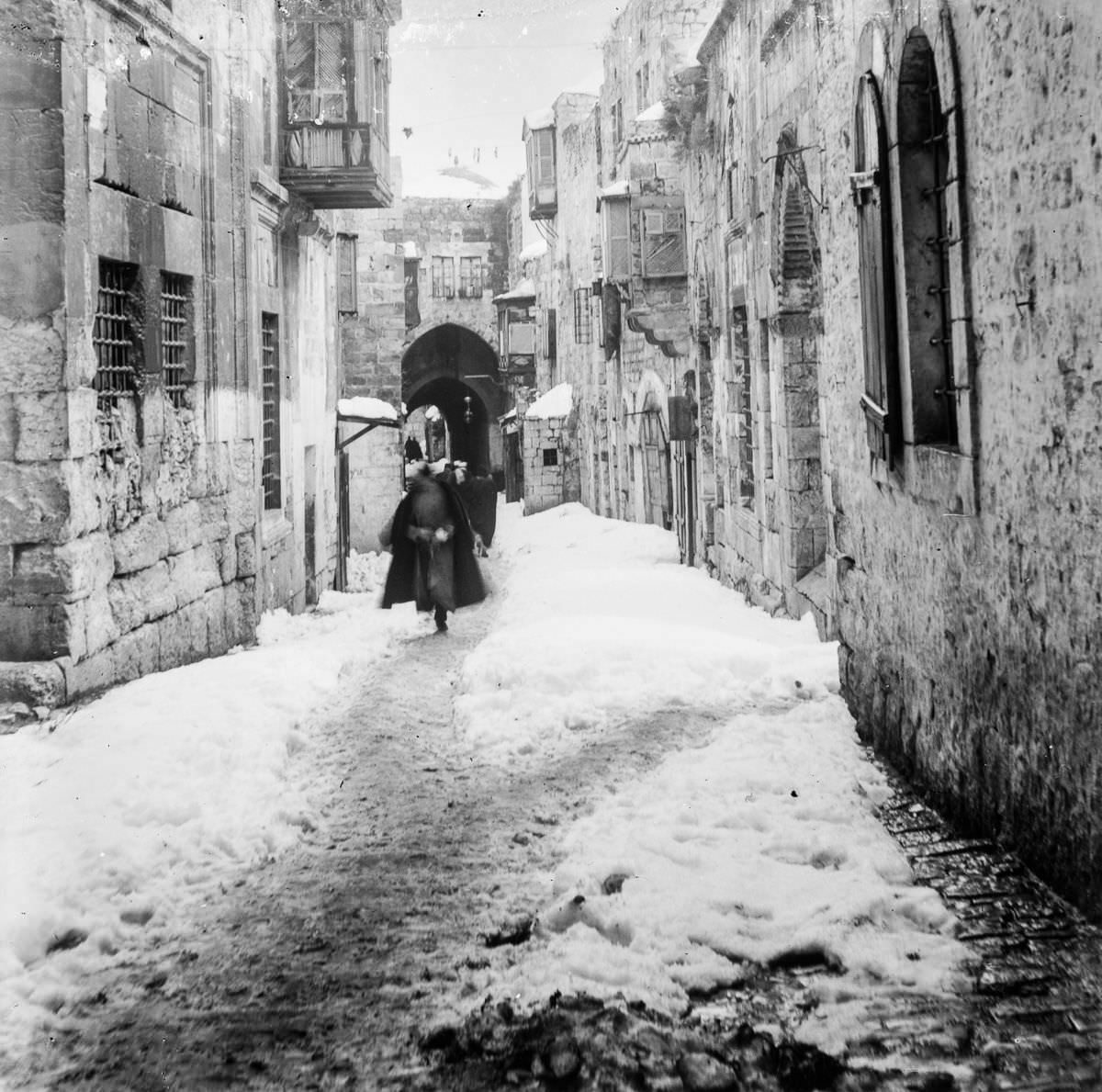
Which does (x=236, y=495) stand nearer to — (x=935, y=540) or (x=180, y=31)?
(x=180, y=31)

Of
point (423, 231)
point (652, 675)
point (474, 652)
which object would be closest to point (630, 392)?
point (474, 652)

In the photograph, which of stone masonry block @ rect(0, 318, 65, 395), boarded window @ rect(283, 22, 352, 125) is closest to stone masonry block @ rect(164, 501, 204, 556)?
stone masonry block @ rect(0, 318, 65, 395)

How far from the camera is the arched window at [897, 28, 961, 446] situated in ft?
16.8

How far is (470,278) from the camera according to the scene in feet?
113

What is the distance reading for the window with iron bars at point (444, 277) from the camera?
3415 cm

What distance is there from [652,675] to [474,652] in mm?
1848

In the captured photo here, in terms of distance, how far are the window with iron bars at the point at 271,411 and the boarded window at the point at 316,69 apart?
7.00 feet

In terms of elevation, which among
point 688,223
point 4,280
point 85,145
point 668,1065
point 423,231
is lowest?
point 668,1065

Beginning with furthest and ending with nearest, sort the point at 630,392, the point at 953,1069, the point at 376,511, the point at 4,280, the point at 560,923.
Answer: the point at 376,511 < the point at 630,392 < the point at 4,280 < the point at 560,923 < the point at 953,1069

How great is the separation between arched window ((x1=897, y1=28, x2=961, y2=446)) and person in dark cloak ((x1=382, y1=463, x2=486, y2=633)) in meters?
5.81

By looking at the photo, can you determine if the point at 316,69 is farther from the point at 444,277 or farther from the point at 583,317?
the point at 444,277

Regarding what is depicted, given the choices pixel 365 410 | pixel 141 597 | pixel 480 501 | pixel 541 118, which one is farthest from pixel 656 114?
pixel 541 118

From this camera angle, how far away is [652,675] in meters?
7.33

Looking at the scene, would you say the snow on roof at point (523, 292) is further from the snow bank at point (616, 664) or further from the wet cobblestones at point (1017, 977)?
the wet cobblestones at point (1017, 977)
